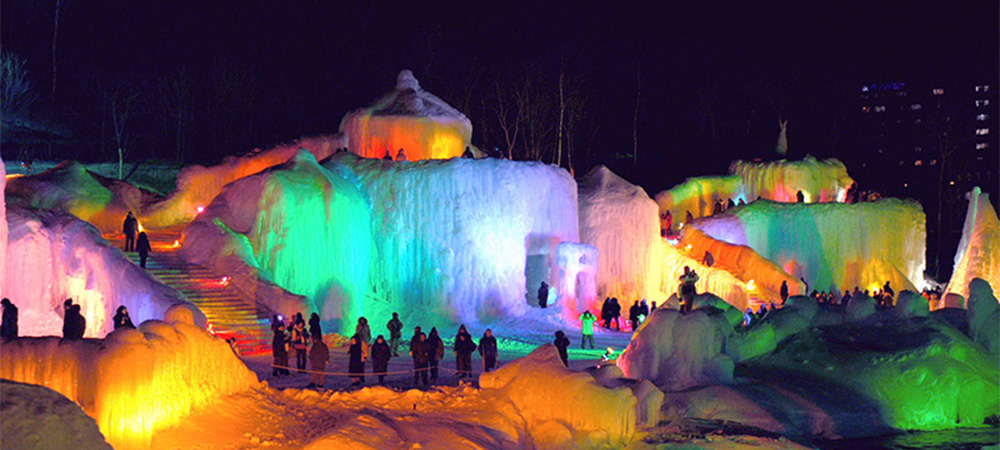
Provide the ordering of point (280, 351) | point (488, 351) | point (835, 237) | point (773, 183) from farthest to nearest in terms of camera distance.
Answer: point (773, 183), point (835, 237), point (488, 351), point (280, 351)

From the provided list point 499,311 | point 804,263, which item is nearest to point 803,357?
point 499,311

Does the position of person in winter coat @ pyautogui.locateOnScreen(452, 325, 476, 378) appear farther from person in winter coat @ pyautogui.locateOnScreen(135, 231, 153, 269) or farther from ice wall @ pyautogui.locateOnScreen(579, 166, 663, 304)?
ice wall @ pyautogui.locateOnScreen(579, 166, 663, 304)

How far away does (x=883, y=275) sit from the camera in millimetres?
42438

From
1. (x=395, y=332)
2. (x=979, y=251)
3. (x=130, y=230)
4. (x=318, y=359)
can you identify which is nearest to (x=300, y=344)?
(x=318, y=359)

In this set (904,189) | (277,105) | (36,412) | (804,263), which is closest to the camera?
(36,412)

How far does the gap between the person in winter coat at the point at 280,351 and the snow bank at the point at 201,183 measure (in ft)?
35.2

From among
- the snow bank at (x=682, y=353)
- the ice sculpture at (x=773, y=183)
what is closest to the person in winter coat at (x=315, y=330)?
the snow bank at (x=682, y=353)

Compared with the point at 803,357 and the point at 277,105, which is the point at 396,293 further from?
the point at 277,105

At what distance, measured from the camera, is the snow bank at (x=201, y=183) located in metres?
30.1

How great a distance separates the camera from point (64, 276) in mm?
23297

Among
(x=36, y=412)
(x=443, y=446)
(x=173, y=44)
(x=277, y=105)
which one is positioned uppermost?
(x=173, y=44)

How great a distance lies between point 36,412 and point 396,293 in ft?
73.1

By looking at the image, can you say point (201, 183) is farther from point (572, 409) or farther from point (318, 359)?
point (572, 409)

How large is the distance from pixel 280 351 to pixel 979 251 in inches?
875
